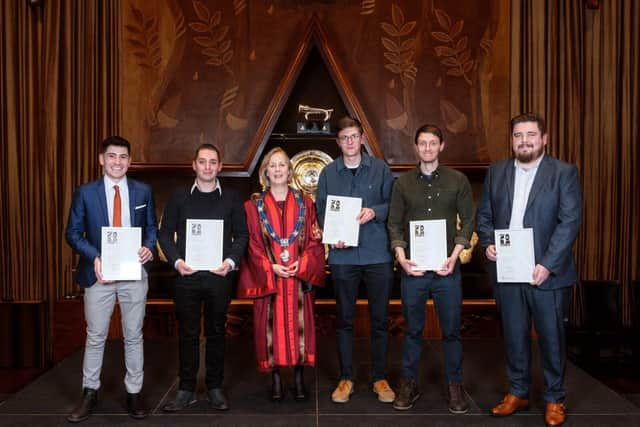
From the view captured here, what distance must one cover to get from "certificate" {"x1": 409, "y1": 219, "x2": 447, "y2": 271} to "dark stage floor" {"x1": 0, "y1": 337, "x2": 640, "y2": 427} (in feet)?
2.87

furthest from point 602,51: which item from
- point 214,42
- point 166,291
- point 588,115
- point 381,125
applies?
point 166,291

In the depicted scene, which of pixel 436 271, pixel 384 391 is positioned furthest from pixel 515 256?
pixel 384 391

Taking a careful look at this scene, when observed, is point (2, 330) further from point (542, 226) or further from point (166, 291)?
point (542, 226)

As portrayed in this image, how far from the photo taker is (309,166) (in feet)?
19.2

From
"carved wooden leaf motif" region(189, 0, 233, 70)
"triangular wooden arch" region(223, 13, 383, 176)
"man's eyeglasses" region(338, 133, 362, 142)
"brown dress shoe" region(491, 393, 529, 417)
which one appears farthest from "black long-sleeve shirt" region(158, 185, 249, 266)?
"carved wooden leaf motif" region(189, 0, 233, 70)

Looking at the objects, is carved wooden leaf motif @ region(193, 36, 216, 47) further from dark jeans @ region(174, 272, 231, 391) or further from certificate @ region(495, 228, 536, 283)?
certificate @ region(495, 228, 536, 283)

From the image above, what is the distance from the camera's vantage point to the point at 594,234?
5422mm

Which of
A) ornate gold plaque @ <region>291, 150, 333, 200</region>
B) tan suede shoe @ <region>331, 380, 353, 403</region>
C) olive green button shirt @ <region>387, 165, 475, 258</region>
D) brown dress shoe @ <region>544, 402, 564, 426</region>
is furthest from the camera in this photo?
ornate gold plaque @ <region>291, 150, 333, 200</region>

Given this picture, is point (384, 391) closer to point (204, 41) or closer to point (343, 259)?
point (343, 259)

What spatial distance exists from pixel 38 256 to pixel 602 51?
225 inches

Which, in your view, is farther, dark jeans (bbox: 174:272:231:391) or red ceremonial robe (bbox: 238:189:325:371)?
red ceremonial robe (bbox: 238:189:325:371)

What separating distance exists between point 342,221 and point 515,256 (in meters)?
1.02

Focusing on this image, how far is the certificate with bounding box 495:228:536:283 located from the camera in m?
3.18

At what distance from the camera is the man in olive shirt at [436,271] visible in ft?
10.8
